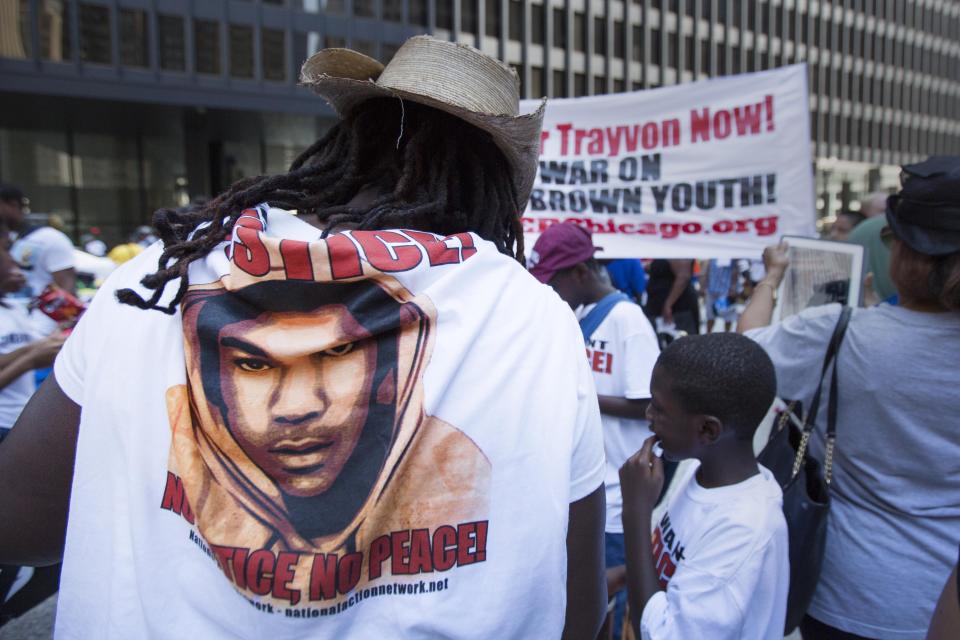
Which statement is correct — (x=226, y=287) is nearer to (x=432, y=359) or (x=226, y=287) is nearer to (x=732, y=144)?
(x=432, y=359)

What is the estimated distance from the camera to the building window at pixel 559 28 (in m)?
37.0

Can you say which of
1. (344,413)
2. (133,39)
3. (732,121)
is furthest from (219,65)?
(344,413)

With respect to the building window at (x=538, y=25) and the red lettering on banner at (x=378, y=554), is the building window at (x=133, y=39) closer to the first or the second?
the building window at (x=538, y=25)

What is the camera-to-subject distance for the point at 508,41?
34719mm

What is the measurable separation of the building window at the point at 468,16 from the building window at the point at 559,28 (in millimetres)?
5633

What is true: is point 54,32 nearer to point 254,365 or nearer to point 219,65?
point 219,65

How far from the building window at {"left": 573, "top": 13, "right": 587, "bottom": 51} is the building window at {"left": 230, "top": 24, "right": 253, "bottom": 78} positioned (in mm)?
18652

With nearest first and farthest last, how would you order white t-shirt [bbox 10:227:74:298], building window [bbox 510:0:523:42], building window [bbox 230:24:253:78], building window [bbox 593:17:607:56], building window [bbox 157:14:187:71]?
1. white t-shirt [bbox 10:227:74:298]
2. building window [bbox 157:14:187:71]
3. building window [bbox 230:24:253:78]
4. building window [bbox 510:0:523:42]
5. building window [bbox 593:17:607:56]

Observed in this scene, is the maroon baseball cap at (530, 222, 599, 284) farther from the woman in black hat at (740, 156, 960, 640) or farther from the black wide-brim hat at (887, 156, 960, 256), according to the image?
the black wide-brim hat at (887, 156, 960, 256)

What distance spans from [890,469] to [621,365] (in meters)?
1.14

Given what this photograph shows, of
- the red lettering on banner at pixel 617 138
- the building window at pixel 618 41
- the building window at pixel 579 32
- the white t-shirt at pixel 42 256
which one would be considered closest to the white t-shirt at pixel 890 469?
the red lettering on banner at pixel 617 138

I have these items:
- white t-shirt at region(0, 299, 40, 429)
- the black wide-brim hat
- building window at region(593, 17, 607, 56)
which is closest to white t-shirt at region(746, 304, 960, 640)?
A: the black wide-brim hat

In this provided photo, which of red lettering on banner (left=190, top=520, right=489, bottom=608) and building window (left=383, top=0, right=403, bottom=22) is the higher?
building window (left=383, top=0, right=403, bottom=22)

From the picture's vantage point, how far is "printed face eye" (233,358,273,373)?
935 mm
